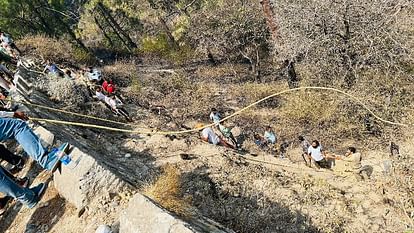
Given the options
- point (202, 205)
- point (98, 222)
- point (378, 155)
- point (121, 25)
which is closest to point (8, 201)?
point (98, 222)

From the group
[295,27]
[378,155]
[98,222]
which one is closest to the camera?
[98,222]

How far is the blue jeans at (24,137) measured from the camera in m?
6.23

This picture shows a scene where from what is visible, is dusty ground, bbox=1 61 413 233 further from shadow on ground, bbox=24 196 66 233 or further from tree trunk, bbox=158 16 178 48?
tree trunk, bbox=158 16 178 48

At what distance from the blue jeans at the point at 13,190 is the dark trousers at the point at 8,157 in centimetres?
154

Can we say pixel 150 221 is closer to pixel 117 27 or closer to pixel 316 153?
pixel 316 153

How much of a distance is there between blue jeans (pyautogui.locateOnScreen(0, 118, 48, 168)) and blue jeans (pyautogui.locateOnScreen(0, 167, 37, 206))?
430 millimetres

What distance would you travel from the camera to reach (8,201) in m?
7.05

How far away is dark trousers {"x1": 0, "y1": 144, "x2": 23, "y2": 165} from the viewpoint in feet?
25.1

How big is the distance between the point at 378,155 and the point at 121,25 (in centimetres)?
2494

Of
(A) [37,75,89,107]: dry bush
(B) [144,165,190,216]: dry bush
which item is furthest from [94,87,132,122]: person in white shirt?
(B) [144,165,190,216]: dry bush

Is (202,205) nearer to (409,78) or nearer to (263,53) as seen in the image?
(409,78)

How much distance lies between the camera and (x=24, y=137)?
6301 mm

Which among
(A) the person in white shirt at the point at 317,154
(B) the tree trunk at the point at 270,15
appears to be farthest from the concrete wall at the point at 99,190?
(B) the tree trunk at the point at 270,15

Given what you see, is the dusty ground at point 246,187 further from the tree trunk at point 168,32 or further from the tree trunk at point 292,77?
the tree trunk at point 168,32
